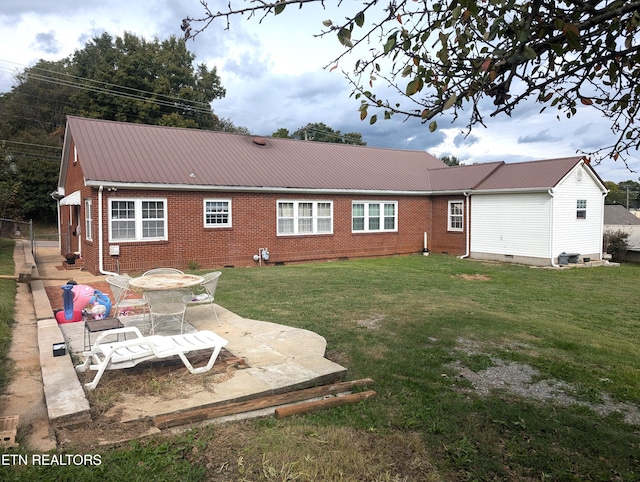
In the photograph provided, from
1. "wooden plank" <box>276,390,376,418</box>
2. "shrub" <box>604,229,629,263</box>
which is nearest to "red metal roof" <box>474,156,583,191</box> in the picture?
"shrub" <box>604,229,629,263</box>

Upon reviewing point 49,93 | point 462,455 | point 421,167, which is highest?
point 49,93

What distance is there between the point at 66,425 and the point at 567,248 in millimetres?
19248

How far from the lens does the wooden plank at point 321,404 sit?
4.23m

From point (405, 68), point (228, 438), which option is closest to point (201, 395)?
point (228, 438)

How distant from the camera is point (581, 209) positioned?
63.4ft

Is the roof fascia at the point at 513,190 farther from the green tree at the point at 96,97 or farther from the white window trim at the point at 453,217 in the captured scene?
the green tree at the point at 96,97

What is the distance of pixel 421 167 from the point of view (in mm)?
25156

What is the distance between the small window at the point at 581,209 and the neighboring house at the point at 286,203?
66 millimetres

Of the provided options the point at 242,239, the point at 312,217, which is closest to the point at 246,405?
the point at 242,239

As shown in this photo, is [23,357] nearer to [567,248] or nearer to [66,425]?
[66,425]

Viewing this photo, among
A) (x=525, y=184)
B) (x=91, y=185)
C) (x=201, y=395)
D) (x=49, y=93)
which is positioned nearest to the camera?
(x=201, y=395)

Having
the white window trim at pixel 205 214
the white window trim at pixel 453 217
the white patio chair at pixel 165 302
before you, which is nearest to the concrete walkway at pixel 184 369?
the white patio chair at pixel 165 302

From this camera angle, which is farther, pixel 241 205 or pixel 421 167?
pixel 421 167

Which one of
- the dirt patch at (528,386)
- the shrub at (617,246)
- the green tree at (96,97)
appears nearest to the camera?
the dirt patch at (528,386)
